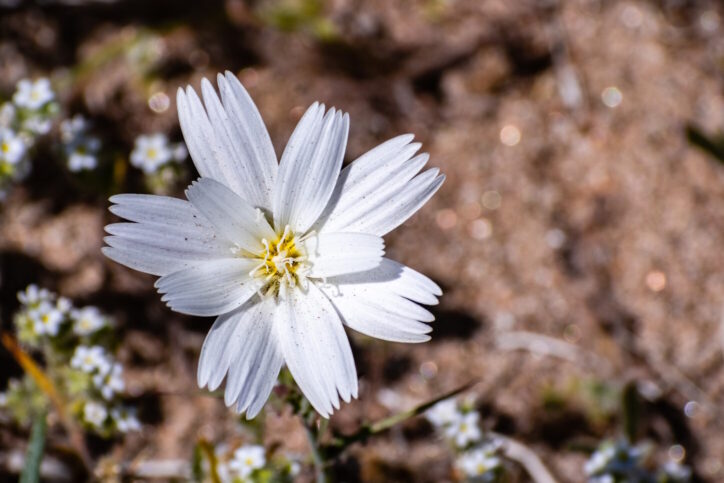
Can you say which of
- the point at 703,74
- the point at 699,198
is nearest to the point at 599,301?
the point at 699,198

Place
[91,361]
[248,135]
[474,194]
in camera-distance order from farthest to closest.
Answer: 1. [474,194]
2. [91,361]
3. [248,135]

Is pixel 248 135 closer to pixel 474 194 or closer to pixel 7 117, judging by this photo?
pixel 7 117

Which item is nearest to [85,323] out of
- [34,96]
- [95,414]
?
[95,414]

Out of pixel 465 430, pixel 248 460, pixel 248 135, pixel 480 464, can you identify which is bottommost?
pixel 480 464

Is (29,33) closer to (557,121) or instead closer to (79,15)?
(79,15)

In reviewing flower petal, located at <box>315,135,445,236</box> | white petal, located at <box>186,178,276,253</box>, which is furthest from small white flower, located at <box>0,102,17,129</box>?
flower petal, located at <box>315,135,445,236</box>

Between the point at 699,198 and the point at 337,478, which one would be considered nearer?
the point at 337,478

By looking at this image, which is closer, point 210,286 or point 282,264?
point 210,286

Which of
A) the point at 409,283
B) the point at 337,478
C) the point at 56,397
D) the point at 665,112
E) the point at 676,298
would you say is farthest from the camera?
the point at 665,112
